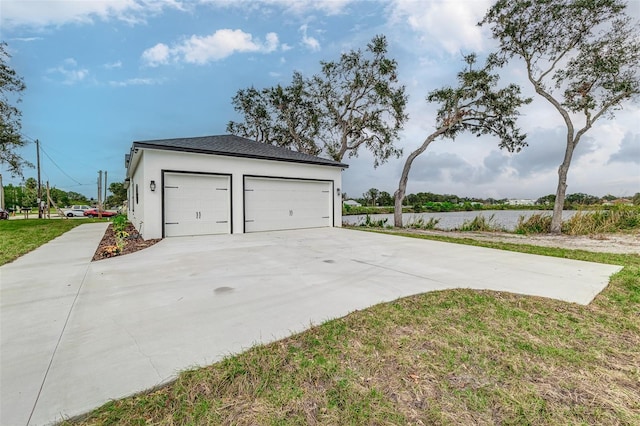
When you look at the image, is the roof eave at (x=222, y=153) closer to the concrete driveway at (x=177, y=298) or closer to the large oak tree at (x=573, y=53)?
the concrete driveway at (x=177, y=298)

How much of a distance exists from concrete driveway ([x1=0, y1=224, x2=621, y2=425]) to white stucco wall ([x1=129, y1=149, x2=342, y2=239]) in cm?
221

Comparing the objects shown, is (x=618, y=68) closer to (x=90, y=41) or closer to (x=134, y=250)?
(x=134, y=250)

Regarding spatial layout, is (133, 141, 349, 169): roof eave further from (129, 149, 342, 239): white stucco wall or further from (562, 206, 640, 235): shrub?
(562, 206, 640, 235): shrub

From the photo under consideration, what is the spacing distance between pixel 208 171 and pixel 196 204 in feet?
3.66

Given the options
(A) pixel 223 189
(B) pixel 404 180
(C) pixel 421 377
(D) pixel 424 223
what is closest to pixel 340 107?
(B) pixel 404 180

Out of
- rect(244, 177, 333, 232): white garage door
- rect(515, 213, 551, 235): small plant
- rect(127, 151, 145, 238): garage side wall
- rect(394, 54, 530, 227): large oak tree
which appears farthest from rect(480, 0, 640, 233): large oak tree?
rect(127, 151, 145, 238): garage side wall

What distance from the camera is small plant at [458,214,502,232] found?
40.9 feet

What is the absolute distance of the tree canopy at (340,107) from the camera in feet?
55.4

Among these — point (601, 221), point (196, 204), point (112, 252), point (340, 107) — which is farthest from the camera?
point (340, 107)

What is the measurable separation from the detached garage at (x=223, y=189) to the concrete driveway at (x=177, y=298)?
2574 mm

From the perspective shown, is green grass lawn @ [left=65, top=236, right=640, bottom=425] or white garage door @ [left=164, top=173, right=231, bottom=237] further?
white garage door @ [left=164, top=173, right=231, bottom=237]

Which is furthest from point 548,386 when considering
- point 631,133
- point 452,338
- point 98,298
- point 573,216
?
point 631,133

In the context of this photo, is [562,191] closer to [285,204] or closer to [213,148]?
[285,204]

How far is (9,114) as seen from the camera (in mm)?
13438
